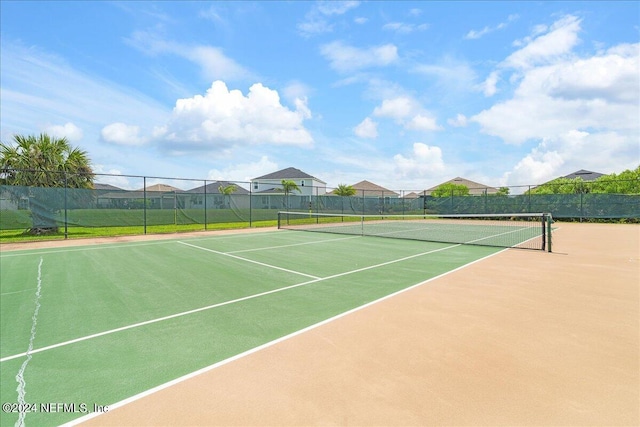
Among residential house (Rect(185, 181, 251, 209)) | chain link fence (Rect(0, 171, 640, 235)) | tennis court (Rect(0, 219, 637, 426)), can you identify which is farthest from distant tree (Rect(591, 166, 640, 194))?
residential house (Rect(185, 181, 251, 209))

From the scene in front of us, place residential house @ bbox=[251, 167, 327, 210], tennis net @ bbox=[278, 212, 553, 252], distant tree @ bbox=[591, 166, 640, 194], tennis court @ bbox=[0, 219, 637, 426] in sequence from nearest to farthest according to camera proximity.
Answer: tennis court @ bbox=[0, 219, 637, 426] → tennis net @ bbox=[278, 212, 553, 252] → distant tree @ bbox=[591, 166, 640, 194] → residential house @ bbox=[251, 167, 327, 210]

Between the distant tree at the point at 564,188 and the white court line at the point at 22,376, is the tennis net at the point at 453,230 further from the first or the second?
the white court line at the point at 22,376

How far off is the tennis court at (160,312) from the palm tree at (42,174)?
14.3ft

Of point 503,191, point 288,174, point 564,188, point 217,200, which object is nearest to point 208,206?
point 217,200

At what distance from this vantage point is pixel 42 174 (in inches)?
534

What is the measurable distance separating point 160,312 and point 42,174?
13.5m

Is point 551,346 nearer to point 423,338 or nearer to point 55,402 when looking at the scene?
point 423,338

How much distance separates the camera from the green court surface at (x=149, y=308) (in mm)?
2652

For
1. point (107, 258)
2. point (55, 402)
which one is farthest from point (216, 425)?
point (107, 258)

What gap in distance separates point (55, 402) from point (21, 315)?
8.93 ft

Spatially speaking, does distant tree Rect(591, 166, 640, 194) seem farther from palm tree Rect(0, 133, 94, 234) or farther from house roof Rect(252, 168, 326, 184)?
house roof Rect(252, 168, 326, 184)

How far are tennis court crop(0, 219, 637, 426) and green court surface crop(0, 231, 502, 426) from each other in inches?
0.6

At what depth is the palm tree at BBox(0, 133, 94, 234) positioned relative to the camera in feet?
40.7

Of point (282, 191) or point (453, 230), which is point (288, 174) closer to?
point (282, 191)
